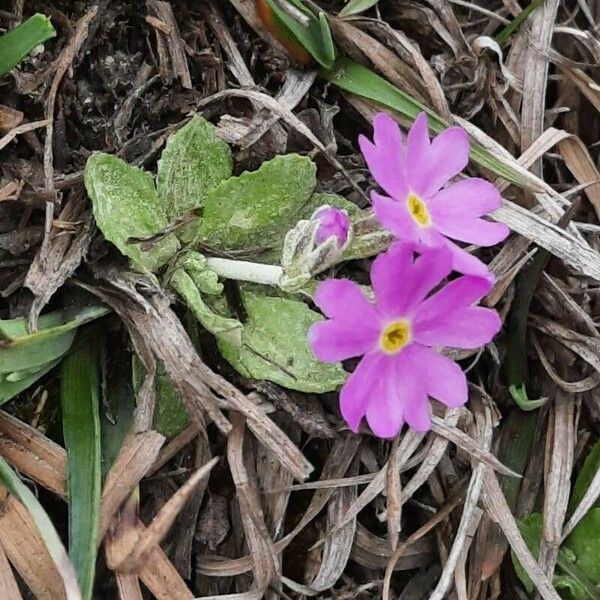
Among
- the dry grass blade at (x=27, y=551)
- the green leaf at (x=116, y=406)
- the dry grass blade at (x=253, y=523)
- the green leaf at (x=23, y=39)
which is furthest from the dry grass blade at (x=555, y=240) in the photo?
the dry grass blade at (x=27, y=551)

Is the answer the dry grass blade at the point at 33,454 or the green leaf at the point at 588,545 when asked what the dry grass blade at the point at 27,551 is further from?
the green leaf at the point at 588,545

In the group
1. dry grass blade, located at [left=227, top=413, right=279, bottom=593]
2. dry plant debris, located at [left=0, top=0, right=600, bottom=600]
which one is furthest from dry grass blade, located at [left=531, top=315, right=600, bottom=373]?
dry grass blade, located at [left=227, top=413, right=279, bottom=593]

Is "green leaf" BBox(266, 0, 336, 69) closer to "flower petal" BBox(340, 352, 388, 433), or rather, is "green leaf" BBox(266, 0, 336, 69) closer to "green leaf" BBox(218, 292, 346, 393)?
"green leaf" BBox(218, 292, 346, 393)

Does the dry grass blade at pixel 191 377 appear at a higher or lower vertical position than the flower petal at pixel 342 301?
lower

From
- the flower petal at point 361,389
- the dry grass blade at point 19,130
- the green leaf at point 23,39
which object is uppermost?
the green leaf at point 23,39

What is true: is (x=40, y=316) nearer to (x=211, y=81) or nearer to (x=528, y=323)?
(x=211, y=81)

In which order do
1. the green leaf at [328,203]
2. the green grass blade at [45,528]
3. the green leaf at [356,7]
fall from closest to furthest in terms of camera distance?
the green grass blade at [45,528] < the green leaf at [328,203] < the green leaf at [356,7]

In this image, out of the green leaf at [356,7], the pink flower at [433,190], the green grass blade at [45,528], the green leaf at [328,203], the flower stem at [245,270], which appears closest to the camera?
the green grass blade at [45,528]

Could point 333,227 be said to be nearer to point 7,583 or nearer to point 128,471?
point 128,471
